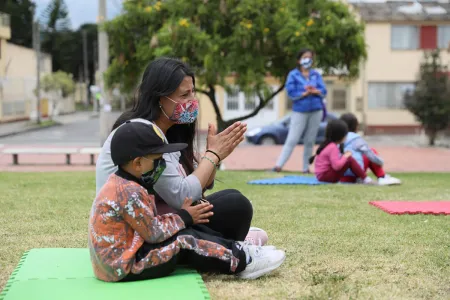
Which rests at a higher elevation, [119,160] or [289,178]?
[119,160]

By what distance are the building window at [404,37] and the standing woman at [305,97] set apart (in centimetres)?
2548

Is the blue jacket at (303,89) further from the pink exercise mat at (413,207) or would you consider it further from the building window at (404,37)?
the building window at (404,37)

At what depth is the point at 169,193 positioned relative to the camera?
13.8 ft

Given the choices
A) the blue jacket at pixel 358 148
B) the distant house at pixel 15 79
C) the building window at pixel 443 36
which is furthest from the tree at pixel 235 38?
the distant house at pixel 15 79

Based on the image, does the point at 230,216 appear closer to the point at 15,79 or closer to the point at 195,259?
the point at 195,259

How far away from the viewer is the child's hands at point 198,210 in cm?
420

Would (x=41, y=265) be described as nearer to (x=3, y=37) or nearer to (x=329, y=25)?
(x=329, y=25)

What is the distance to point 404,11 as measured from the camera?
3619 centimetres

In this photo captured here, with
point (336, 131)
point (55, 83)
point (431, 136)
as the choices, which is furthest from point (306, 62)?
point (55, 83)

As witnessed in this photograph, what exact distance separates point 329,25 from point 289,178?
321 centimetres

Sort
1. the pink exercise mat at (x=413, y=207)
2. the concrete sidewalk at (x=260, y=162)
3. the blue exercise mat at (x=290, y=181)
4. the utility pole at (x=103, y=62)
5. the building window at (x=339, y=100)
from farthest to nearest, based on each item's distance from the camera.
→ 1. the building window at (x=339, y=100)
2. the utility pole at (x=103, y=62)
3. the concrete sidewalk at (x=260, y=162)
4. the blue exercise mat at (x=290, y=181)
5. the pink exercise mat at (x=413, y=207)

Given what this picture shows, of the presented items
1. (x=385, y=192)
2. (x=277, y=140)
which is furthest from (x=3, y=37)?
(x=385, y=192)

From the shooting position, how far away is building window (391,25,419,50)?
35781 mm

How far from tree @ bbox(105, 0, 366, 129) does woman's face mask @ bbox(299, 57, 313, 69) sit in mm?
852
